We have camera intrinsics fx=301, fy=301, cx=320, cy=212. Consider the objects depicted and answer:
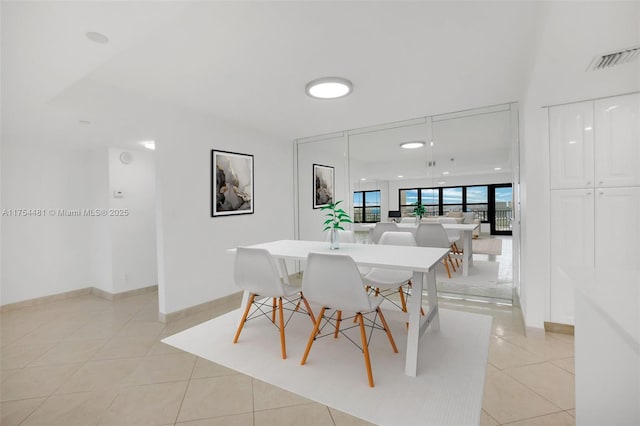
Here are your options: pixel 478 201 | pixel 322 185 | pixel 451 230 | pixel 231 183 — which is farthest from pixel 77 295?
pixel 478 201

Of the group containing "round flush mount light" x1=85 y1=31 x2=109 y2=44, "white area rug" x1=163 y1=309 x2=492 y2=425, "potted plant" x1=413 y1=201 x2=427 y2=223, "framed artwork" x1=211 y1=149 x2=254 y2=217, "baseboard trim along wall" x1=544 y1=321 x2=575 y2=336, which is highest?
"round flush mount light" x1=85 y1=31 x2=109 y2=44

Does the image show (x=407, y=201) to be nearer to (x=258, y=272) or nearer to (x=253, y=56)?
(x=258, y=272)

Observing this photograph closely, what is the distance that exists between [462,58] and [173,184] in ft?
10.1

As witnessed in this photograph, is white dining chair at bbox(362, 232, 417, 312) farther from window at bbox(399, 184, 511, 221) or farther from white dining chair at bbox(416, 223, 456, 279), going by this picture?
window at bbox(399, 184, 511, 221)

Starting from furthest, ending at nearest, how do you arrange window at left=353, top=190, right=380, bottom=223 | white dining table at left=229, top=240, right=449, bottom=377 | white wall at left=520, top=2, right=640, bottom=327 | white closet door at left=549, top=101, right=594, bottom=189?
window at left=353, top=190, right=380, bottom=223
white closet door at left=549, top=101, right=594, bottom=189
white dining table at left=229, top=240, right=449, bottom=377
white wall at left=520, top=2, right=640, bottom=327

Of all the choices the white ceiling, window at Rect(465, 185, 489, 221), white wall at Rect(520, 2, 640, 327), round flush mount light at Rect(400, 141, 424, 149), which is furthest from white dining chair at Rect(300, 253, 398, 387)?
round flush mount light at Rect(400, 141, 424, 149)

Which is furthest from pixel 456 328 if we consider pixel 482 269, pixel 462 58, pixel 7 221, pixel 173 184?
pixel 7 221

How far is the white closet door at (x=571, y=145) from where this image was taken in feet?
8.51

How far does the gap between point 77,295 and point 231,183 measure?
2890mm

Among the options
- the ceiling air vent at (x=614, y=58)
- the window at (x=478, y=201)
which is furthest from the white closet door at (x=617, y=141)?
the window at (x=478, y=201)

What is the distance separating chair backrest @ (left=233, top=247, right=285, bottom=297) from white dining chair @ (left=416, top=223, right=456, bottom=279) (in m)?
2.18

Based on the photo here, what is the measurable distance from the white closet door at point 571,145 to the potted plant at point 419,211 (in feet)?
5.04

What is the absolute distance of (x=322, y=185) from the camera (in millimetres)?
5043

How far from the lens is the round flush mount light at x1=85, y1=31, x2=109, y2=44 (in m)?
1.61
